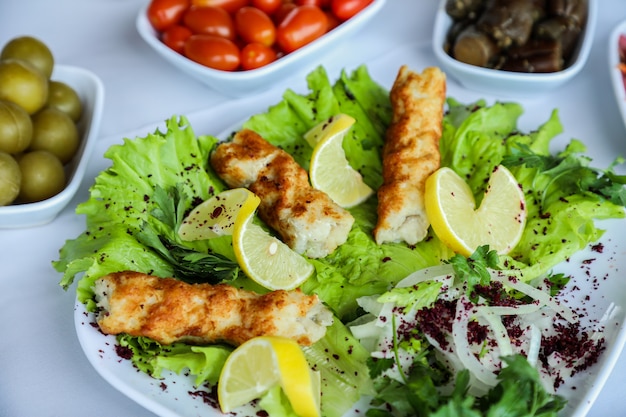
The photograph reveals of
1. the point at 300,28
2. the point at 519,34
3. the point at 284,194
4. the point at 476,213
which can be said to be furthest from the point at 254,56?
the point at 476,213

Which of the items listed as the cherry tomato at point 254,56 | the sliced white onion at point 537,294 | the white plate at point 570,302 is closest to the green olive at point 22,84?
the white plate at point 570,302

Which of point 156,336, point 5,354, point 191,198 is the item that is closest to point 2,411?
point 5,354

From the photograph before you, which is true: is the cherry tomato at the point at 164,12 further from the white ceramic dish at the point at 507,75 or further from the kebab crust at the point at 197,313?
the kebab crust at the point at 197,313

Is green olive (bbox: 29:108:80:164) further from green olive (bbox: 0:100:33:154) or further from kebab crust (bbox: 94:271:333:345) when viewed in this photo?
kebab crust (bbox: 94:271:333:345)

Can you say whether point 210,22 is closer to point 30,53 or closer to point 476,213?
point 30,53

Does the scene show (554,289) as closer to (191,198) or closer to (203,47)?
(191,198)
